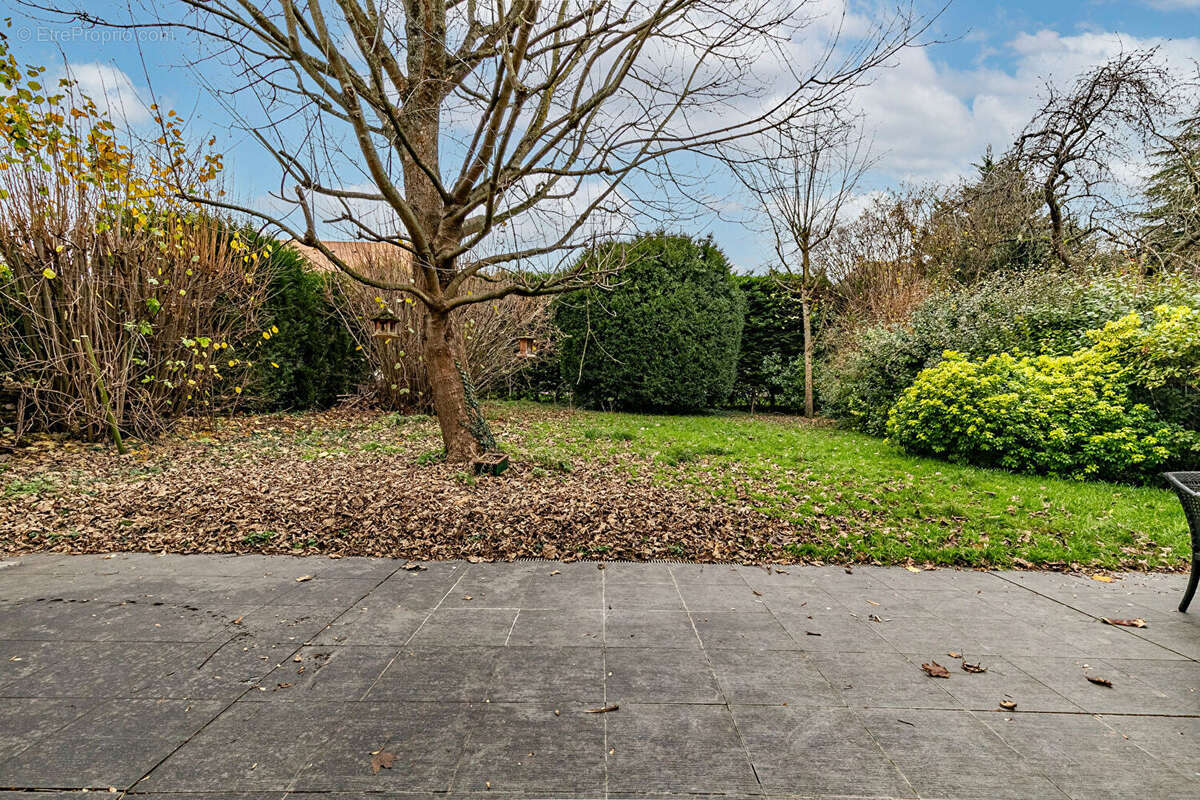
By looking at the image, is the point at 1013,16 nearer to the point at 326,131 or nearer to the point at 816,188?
the point at 816,188

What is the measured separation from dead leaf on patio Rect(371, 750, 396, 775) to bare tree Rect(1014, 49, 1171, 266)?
13672 mm

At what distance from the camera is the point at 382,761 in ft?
5.79

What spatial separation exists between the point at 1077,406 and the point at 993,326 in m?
2.35

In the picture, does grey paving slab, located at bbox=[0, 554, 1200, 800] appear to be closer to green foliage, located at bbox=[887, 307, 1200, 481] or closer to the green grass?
the green grass

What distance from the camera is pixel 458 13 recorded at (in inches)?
201

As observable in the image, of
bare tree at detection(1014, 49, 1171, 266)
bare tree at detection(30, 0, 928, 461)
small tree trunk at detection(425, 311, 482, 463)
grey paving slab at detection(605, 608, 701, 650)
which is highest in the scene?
bare tree at detection(1014, 49, 1171, 266)

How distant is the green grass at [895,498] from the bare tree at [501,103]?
244 centimetres

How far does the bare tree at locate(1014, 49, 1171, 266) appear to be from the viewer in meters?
9.16

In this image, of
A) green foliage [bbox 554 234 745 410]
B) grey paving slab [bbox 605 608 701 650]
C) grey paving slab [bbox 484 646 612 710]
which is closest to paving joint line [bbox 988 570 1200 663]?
grey paving slab [bbox 605 608 701 650]

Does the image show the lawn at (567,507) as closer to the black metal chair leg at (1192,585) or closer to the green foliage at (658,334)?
the black metal chair leg at (1192,585)

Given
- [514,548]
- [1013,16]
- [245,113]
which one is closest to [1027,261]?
[1013,16]

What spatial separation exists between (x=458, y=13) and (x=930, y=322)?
26.2ft

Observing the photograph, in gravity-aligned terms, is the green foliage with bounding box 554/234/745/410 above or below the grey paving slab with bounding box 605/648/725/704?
above

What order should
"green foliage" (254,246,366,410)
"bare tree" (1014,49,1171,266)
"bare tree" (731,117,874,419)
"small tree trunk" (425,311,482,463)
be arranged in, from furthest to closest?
"bare tree" (731,117,874,419)
"bare tree" (1014,49,1171,266)
"green foliage" (254,246,366,410)
"small tree trunk" (425,311,482,463)
